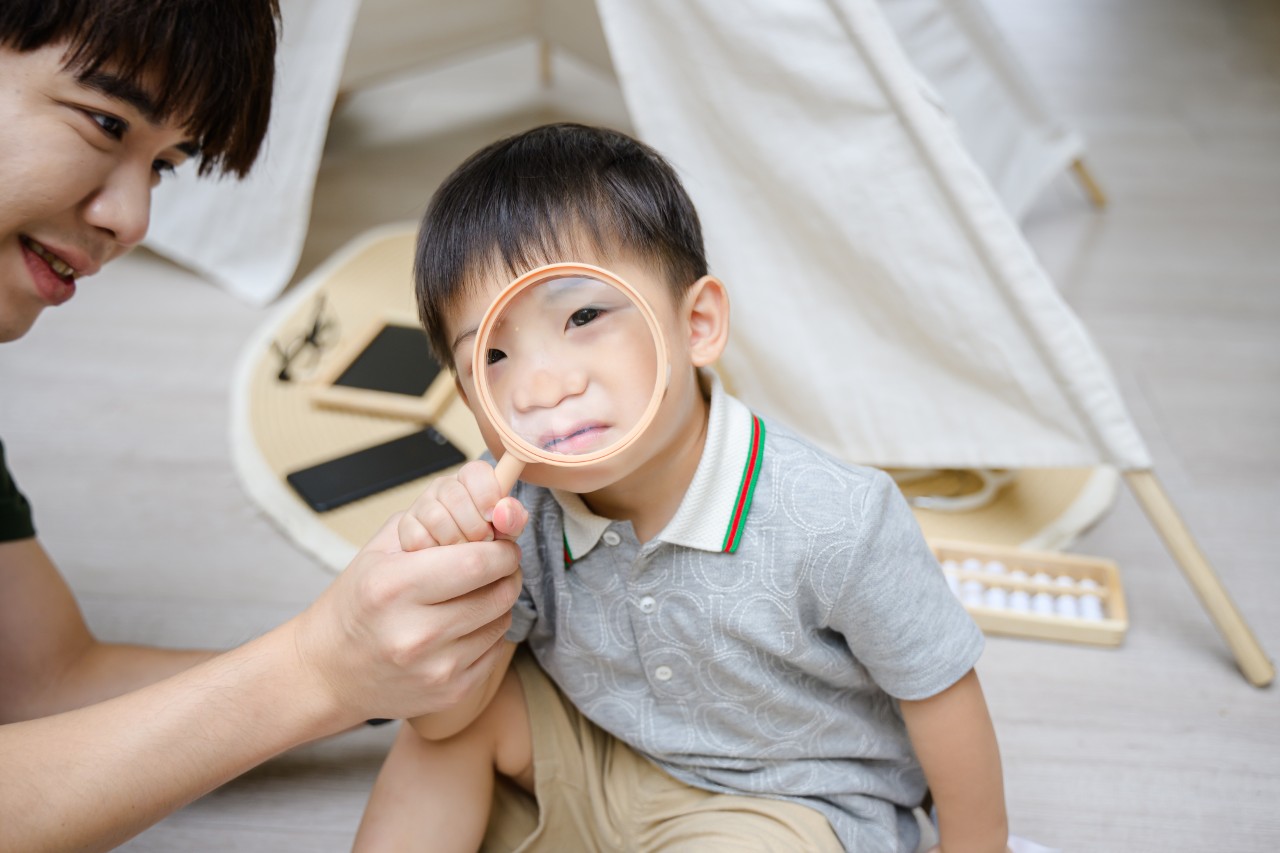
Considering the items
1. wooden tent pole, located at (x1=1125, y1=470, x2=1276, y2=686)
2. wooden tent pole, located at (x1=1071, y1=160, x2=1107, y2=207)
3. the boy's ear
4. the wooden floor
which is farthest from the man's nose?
wooden tent pole, located at (x1=1071, y1=160, x2=1107, y2=207)

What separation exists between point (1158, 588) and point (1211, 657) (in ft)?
0.47

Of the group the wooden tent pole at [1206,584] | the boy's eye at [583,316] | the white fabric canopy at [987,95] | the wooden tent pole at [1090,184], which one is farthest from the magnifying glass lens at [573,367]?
the wooden tent pole at [1090,184]

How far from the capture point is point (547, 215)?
0.98m

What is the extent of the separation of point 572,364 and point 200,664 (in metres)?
0.47

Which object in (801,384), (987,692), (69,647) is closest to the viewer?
(69,647)

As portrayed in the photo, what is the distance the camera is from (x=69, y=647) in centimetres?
140

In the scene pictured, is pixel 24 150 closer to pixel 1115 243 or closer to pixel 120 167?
pixel 120 167

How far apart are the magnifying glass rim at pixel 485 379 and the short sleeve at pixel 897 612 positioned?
25cm

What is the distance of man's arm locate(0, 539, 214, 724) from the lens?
1.36m

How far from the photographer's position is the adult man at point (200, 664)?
92cm

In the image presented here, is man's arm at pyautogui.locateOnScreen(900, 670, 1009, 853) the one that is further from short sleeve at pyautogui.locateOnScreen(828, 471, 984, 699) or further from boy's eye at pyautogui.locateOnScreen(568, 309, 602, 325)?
boy's eye at pyautogui.locateOnScreen(568, 309, 602, 325)

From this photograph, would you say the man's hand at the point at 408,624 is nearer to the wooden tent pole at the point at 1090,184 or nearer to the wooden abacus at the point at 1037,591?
the wooden abacus at the point at 1037,591

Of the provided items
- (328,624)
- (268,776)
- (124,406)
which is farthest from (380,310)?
(328,624)

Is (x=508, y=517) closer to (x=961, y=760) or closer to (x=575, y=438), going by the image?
(x=575, y=438)
